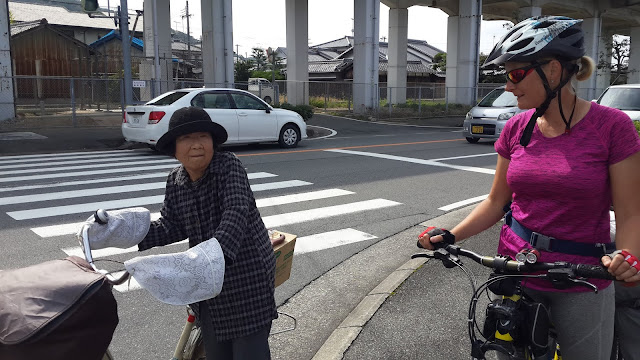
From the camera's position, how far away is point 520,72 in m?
2.14

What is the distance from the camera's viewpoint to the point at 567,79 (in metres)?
2.16

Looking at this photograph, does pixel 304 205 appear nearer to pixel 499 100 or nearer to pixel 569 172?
pixel 569 172

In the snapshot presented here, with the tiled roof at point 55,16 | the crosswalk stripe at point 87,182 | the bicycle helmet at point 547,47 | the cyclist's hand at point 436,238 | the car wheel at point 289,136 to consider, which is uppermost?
the tiled roof at point 55,16

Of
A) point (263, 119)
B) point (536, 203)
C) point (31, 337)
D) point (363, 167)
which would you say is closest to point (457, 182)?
point (363, 167)

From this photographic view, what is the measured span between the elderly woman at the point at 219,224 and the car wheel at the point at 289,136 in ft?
40.7

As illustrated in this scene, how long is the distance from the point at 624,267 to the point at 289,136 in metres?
13.2

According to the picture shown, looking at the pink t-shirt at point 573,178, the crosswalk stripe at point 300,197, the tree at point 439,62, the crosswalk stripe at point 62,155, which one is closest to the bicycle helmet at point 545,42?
the pink t-shirt at point 573,178

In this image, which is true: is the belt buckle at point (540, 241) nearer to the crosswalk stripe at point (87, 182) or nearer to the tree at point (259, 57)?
the crosswalk stripe at point (87, 182)

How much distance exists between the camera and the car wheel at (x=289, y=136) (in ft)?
48.5

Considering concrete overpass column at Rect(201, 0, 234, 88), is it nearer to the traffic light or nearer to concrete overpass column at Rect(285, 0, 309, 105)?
the traffic light

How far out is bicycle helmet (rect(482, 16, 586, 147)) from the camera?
210 centimetres

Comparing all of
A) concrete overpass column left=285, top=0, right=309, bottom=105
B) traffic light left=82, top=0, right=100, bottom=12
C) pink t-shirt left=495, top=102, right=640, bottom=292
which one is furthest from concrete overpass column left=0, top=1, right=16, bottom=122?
pink t-shirt left=495, top=102, right=640, bottom=292

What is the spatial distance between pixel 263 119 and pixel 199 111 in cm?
1197

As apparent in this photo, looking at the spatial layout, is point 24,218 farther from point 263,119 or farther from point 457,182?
point 263,119
